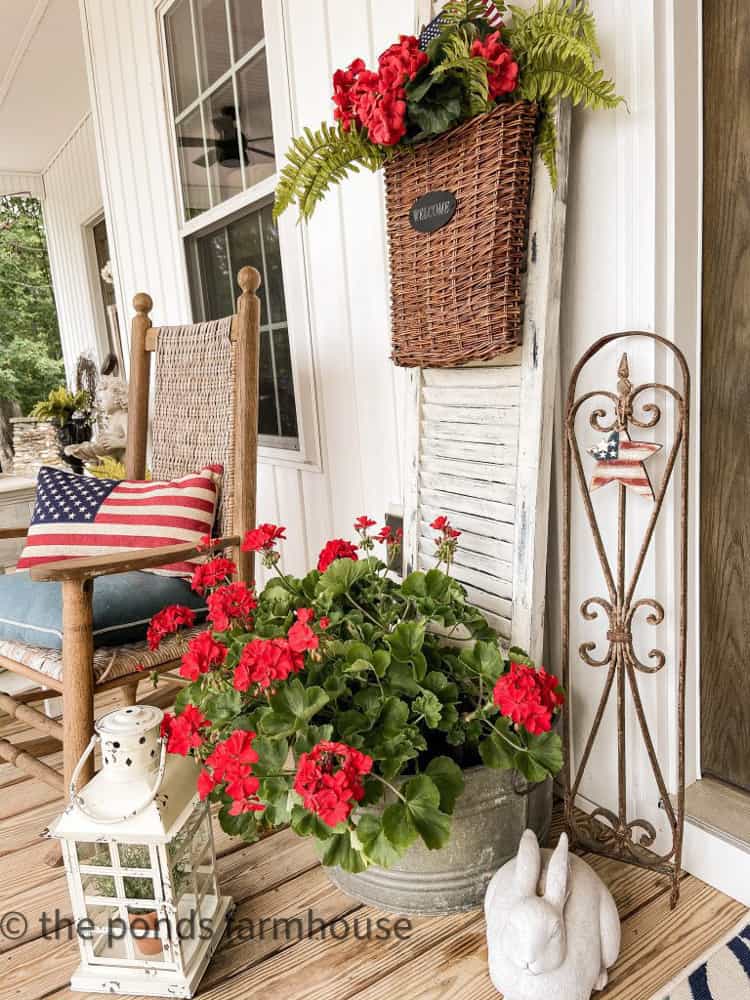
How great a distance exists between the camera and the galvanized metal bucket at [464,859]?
122cm

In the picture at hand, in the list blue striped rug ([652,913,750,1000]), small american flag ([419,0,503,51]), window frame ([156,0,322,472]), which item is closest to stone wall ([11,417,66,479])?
window frame ([156,0,322,472])

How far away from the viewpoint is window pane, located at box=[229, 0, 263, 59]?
212 centimetres

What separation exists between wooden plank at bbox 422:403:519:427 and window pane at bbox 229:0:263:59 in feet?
4.31

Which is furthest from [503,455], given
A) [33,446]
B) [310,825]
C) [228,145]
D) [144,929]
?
[33,446]

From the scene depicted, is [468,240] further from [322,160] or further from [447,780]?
[447,780]

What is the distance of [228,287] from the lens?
8.65ft

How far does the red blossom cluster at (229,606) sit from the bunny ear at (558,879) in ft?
2.01

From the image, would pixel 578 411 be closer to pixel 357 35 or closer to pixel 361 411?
pixel 361 411

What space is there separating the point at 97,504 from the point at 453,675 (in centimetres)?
94

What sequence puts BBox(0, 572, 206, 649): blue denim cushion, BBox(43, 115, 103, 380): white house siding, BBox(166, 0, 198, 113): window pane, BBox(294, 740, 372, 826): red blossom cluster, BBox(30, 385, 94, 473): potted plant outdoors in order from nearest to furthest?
BBox(294, 740, 372, 826): red blossom cluster, BBox(0, 572, 206, 649): blue denim cushion, BBox(166, 0, 198, 113): window pane, BBox(30, 385, 94, 473): potted plant outdoors, BBox(43, 115, 103, 380): white house siding

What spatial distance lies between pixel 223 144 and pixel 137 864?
2.13 meters

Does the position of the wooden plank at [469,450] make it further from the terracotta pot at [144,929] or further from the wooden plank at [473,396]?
the terracotta pot at [144,929]

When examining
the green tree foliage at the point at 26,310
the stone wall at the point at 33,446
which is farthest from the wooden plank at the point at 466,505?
the green tree foliage at the point at 26,310

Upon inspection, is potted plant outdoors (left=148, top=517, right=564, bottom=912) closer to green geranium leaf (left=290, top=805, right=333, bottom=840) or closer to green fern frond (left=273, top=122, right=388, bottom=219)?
green geranium leaf (left=290, top=805, right=333, bottom=840)
